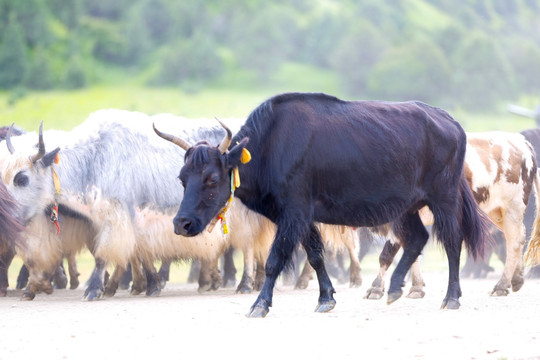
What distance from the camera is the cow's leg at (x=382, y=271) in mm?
9836

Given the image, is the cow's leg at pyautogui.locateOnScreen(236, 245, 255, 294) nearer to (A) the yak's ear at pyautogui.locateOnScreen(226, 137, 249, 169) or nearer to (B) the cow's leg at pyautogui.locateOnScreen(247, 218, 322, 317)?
(B) the cow's leg at pyautogui.locateOnScreen(247, 218, 322, 317)

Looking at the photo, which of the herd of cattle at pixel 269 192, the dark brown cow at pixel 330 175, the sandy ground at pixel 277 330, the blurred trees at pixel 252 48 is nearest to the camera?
the sandy ground at pixel 277 330

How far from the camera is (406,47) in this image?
69250mm

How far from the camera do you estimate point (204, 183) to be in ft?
24.9

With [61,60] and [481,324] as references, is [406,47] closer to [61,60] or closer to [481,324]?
[61,60]

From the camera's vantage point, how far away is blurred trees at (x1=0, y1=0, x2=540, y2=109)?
6138 centimetres

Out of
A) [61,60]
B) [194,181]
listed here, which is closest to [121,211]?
[194,181]

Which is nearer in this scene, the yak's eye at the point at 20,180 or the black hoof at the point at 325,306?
the black hoof at the point at 325,306

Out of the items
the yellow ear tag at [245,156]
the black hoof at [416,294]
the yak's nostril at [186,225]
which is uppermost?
the yellow ear tag at [245,156]

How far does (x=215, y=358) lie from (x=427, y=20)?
8407cm

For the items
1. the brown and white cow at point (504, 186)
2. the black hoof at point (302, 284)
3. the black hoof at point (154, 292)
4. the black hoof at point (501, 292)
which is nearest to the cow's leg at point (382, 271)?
the brown and white cow at point (504, 186)

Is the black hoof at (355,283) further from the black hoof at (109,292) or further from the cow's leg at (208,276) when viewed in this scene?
the black hoof at (109,292)

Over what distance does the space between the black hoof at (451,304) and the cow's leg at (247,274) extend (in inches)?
130

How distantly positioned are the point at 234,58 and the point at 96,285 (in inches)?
2312
